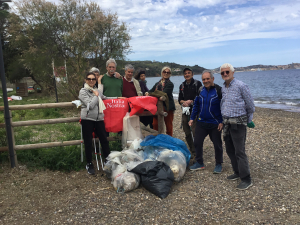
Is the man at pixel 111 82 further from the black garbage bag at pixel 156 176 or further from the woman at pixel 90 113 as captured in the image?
the black garbage bag at pixel 156 176

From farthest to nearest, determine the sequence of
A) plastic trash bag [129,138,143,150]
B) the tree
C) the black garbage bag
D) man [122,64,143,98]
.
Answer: the tree, man [122,64,143,98], plastic trash bag [129,138,143,150], the black garbage bag

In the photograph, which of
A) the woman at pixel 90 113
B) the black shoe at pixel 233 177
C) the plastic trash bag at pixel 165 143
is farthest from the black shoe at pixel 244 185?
the woman at pixel 90 113

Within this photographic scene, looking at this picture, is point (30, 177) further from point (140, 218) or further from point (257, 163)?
point (257, 163)

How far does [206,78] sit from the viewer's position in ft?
14.1

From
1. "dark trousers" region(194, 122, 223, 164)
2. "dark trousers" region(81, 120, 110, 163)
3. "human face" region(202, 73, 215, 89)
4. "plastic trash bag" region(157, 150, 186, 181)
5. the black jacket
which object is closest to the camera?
"plastic trash bag" region(157, 150, 186, 181)

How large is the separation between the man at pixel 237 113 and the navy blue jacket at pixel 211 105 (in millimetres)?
294

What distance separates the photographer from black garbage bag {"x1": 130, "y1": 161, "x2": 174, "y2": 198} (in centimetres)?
372

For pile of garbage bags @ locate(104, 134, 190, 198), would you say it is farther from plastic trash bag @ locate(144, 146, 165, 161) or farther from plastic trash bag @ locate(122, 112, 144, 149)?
plastic trash bag @ locate(122, 112, 144, 149)

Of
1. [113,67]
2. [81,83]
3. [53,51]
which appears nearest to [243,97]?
[113,67]

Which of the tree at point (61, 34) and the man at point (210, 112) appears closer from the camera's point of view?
the man at point (210, 112)

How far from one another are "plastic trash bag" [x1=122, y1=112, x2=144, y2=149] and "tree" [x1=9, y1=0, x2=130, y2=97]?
12649mm

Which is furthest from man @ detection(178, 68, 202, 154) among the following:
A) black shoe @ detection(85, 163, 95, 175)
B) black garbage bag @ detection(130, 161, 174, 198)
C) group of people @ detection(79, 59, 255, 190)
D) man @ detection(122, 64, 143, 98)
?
black shoe @ detection(85, 163, 95, 175)

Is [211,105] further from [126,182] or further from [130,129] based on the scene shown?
[126,182]

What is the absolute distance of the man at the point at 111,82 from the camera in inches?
193
